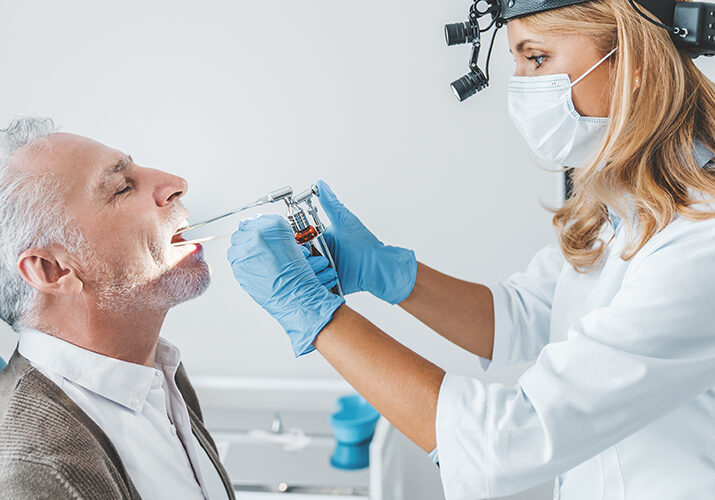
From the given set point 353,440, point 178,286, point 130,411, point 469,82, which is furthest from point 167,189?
point 353,440

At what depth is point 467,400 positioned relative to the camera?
0.99 meters

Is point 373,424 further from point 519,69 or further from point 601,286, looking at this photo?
point 519,69

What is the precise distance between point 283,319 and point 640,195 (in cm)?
66

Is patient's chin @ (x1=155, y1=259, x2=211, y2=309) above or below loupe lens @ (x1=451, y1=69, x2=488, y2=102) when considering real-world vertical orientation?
below

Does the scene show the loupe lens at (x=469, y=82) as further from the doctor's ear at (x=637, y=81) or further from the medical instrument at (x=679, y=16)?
the doctor's ear at (x=637, y=81)

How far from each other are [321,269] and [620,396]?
2.01ft

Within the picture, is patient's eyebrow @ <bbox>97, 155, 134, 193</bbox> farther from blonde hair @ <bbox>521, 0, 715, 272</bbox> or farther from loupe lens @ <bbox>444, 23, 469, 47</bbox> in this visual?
blonde hair @ <bbox>521, 0, 715, 272</bbox>

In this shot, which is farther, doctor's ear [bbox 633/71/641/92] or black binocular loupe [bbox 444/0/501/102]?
black binocular loupe [bbox 444/0/501/102]

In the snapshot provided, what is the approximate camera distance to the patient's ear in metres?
1.10

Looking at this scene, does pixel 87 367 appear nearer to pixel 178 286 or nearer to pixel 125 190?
pixel 178 286

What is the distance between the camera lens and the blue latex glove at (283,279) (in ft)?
3.59

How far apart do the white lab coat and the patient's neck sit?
590mm

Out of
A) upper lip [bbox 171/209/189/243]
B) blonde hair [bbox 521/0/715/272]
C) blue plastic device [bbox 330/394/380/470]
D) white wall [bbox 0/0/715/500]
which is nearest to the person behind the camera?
blonde hair [bbox 521/0/715/272]

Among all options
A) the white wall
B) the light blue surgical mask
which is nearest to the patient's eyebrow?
the light blue surgical mask
